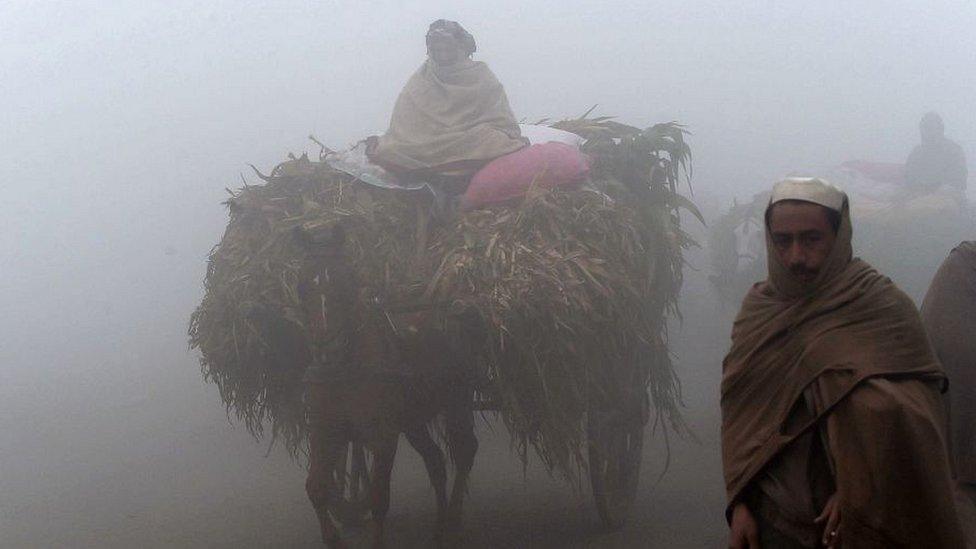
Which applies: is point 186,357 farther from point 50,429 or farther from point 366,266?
point 366,266

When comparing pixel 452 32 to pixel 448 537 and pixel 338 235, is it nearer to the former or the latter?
pixel 338 235

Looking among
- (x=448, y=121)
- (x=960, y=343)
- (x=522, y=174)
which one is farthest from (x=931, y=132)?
(x=960, y=343)

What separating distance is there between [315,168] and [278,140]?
26.0 metres

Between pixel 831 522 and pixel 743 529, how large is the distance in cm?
27

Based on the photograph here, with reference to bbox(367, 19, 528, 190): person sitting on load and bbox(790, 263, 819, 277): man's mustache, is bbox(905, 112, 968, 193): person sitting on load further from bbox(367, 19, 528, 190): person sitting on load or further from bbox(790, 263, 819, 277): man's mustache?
bbox(790, 263, 819, 277): man's mustache

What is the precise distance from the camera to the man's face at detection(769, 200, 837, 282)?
7.06 feet

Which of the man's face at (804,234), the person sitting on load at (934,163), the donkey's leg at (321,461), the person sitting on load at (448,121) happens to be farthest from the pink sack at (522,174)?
the person sitting on load at (934,163)

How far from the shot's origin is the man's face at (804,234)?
2152 mm

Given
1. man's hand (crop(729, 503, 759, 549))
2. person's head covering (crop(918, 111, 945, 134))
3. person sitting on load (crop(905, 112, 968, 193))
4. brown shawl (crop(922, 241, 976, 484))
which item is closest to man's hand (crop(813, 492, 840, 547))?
man's hand (crop(729, 503, 759, 549))

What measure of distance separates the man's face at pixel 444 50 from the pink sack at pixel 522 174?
1.10 metres

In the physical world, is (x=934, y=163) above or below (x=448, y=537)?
Answer: above

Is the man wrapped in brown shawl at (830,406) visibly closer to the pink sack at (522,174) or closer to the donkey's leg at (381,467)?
the donkey's leg at (381,467)

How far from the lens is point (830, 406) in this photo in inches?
82.3

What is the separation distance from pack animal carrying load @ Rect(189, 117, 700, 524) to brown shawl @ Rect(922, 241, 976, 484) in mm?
2076
